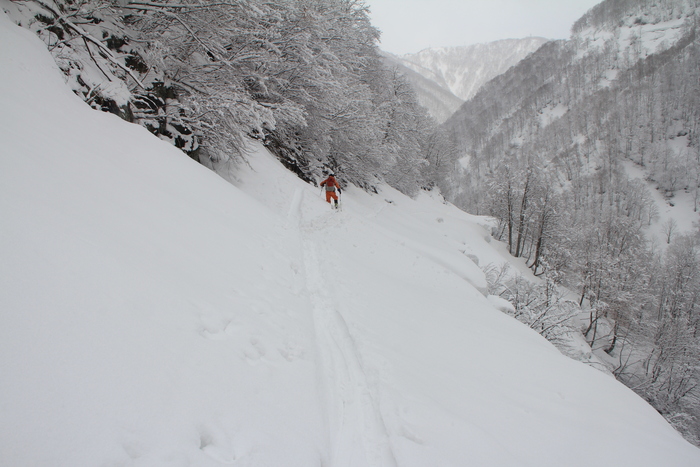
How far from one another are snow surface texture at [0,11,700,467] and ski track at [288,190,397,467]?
2 cm

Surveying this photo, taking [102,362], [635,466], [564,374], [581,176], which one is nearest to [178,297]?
[102,362]

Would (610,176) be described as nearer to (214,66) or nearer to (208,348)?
(214,66)

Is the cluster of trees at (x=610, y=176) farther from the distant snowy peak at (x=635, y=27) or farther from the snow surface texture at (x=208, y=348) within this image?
the snow surface texture at (x=208, y=348)

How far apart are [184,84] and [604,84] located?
462 feet

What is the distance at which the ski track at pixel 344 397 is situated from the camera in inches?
97.6

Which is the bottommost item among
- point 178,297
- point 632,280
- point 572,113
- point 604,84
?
point 178,297

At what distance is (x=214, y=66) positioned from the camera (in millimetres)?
9570

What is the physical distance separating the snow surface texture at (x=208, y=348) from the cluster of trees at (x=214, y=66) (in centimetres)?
138

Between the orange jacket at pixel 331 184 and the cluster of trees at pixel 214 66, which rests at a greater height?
the cluster of trees at pixel 214 66

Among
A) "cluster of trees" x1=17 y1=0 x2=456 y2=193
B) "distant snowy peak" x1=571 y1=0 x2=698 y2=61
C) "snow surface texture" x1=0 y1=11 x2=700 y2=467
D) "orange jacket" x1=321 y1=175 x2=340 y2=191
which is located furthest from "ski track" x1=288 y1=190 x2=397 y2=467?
"distant snowy peak" x1=571 y1=0 x2=698 y2=61

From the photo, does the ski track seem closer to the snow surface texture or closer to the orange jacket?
the snow surface texture

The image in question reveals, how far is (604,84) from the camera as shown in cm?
10344

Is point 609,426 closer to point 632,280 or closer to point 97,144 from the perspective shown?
point 97,144

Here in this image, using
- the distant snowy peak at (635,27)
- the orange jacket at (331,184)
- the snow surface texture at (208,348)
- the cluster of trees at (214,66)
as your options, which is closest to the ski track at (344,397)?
the snow surface texture at (208,348)
